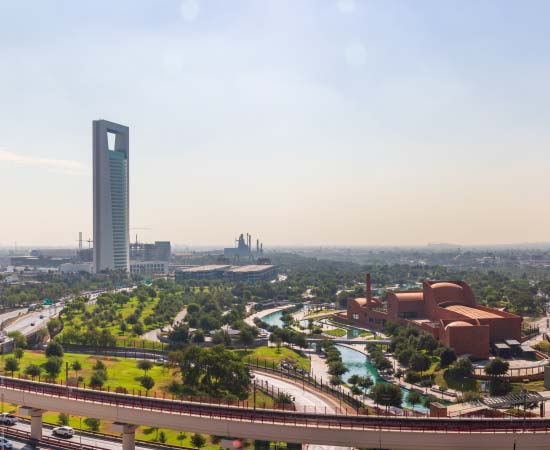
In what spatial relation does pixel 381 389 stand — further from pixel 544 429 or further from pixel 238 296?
pixel 238 296

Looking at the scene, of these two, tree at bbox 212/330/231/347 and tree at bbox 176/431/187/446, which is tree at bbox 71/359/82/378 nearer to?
tree at bbox 212/330/231/347

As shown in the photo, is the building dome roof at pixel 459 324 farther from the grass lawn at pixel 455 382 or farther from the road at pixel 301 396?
the road at pixel 301 396

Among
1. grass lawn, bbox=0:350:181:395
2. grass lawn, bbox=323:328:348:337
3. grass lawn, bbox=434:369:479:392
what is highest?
grass lawn, bbox=0:350:181:395

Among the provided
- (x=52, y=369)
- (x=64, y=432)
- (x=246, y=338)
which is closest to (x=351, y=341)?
(x=246, y=338)

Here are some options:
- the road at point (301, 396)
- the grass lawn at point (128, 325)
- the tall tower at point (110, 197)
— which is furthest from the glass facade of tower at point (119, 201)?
the road at point (301, 396)

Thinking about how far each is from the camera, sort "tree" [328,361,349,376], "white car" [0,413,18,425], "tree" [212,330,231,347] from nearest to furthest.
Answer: "white car" [0,413,18,425], "tree" [328,361,349,376], "tree" [212,330,231,347]

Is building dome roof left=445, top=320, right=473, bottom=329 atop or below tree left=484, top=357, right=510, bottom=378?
atop

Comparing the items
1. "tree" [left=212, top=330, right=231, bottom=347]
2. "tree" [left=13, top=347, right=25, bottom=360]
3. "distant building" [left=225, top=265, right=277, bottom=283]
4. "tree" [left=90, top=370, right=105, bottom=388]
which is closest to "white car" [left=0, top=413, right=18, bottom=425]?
"tree" [left=90, top=370, right=105, bottom=388]
